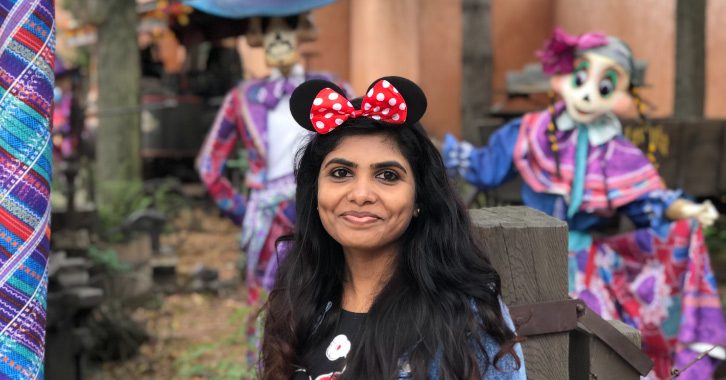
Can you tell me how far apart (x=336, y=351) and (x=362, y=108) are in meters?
0.48

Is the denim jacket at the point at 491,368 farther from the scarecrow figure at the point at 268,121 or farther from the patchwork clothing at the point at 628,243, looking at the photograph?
the scarecrow figure at the point at 268,121

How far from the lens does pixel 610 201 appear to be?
3.84m

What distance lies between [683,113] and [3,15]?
5325mm

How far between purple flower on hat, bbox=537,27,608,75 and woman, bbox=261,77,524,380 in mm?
2329

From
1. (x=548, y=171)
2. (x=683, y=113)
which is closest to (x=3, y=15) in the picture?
(x=548, y=171)

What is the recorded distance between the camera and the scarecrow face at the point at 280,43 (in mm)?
4566

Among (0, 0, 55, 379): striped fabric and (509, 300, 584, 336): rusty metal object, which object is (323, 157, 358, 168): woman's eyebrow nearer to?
(509, 300, 584, 336): rusty metal object

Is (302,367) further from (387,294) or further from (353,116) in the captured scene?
(353,116)

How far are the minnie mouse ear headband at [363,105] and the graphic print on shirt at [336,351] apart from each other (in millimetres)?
417

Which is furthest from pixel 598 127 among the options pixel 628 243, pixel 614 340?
pixel 614 340

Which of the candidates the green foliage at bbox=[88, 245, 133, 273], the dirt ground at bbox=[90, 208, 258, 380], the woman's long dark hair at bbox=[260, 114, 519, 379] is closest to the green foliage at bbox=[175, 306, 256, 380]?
the dirt ground at bbox=[90, 208, 258, 380]

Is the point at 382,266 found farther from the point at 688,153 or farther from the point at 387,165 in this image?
the point at 688,153

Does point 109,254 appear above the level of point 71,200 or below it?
below

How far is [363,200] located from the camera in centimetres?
179
